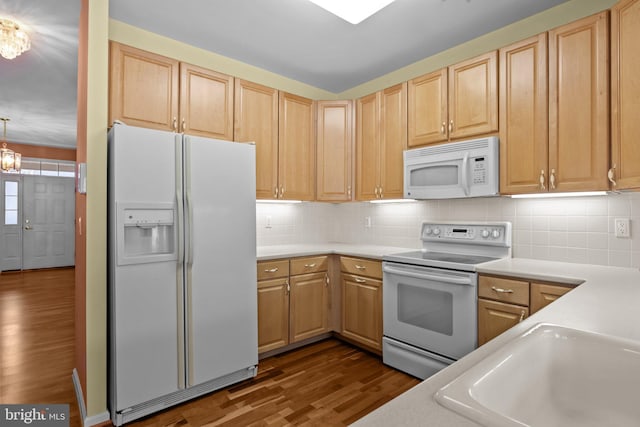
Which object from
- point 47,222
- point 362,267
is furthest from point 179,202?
point 47,222

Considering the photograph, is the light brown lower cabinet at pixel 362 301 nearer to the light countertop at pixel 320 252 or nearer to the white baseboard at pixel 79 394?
the light countertop at pixel 320 252

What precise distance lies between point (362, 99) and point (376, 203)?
1.06m

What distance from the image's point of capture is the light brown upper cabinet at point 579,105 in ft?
6.32

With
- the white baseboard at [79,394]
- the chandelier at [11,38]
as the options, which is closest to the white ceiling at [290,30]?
the chandelier at [11,38]

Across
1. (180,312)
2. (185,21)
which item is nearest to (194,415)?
(180,312)

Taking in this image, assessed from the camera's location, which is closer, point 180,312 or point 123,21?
point 180,312

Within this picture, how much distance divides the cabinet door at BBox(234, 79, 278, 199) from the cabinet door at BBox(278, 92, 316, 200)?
0.08 metres

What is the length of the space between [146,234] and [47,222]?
688 cm

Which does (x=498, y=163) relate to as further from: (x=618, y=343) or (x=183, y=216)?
(x=183, y=216)

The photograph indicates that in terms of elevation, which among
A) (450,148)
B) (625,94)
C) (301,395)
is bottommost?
(301,395)

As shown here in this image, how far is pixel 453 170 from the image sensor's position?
2590 mm

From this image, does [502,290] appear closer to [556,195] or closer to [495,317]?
[495,317]

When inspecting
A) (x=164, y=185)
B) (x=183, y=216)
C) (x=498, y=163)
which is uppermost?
(x=498, y=163)

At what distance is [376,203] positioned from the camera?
3.55 metres
